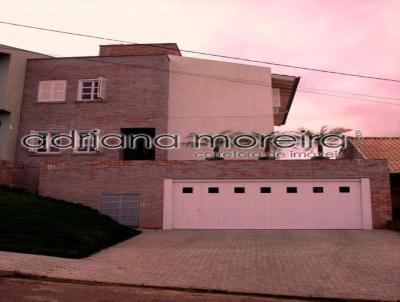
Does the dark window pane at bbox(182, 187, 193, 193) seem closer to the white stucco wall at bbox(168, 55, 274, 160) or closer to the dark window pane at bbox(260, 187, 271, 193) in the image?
the dark window pane at bbox(260, 187, 271, 193)

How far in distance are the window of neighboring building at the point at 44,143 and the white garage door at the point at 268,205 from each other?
7.58m

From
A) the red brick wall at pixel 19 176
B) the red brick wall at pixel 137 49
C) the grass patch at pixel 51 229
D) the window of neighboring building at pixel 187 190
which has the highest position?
the red brick wall at pixel 137 49

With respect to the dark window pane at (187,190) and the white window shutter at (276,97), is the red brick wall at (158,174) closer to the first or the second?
the dark window pane at (187,190)

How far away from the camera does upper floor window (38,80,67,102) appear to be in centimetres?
2414

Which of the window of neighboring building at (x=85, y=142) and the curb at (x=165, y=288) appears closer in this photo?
the curb at (x=165, y=288)

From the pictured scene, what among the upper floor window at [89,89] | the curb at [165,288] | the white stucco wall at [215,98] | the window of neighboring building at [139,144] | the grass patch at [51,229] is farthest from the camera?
the white stucco wall at [215,98]

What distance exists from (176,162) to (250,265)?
934 cm

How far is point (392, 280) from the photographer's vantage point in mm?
10109

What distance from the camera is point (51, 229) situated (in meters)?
13.8

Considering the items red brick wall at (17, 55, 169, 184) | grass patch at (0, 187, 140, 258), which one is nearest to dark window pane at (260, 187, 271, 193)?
red brick wall at (17, 55, 169, 184)

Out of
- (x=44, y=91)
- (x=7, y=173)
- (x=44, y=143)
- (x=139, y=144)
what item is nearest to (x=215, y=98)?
(x=139, y=144)

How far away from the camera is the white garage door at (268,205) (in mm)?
19844

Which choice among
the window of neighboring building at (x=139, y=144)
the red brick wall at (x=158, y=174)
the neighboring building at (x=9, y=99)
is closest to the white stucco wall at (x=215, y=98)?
the window of neighboring building at (x=139, y=144)

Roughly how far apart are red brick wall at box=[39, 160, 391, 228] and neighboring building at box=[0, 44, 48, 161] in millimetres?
3993
